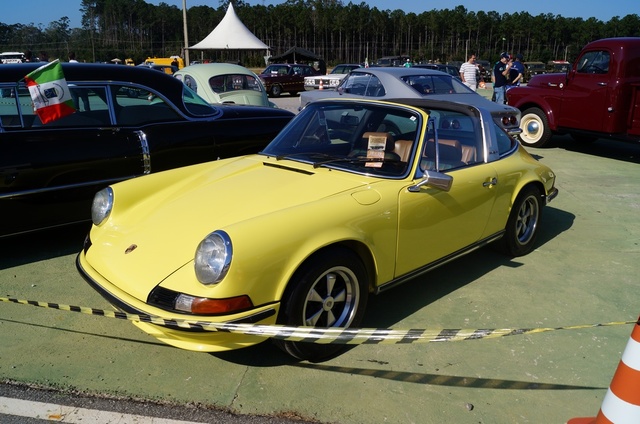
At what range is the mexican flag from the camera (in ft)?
14.9

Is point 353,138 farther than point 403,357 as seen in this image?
Yes

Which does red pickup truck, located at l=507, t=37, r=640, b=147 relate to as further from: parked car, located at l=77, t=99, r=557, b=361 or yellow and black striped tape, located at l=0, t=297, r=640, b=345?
yellow and black striped tape, located at l=0, t=297, r=640, b=345

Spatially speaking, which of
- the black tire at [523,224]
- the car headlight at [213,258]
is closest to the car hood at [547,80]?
the black tire at [523,224]

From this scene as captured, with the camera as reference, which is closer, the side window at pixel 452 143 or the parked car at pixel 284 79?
the side window at pixel 452 143

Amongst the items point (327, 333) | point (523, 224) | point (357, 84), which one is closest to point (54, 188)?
point (327, 333)

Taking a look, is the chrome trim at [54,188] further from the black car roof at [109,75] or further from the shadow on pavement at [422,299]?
the shadow on pavement at [422,299]

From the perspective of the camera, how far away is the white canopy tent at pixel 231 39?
2927cm

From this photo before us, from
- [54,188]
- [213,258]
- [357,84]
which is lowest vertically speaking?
[54,188]

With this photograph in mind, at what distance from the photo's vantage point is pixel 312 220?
9.57ft

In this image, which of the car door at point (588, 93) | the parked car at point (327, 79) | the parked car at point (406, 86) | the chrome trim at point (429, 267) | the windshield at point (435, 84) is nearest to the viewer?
the chrome trim at point (429, 267)

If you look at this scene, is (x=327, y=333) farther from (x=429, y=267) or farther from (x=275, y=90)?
(x=275, y=90)

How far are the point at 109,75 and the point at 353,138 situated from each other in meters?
2.69

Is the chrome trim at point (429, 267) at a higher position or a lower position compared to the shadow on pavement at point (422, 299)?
higher

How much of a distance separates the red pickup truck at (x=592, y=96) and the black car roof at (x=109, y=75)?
7131 millimetres
